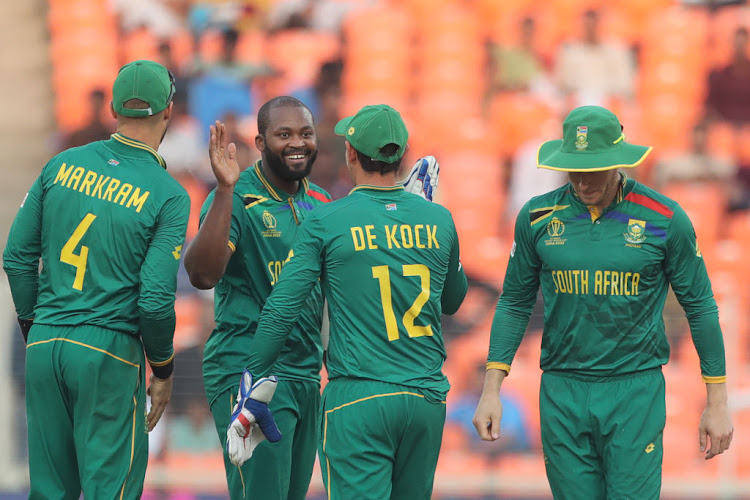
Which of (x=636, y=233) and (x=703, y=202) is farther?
(x=703, y=202)

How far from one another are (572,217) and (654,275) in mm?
405

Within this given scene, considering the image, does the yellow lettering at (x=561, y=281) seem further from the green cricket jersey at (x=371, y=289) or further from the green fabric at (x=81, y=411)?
the green fabric at (x=81, y=411)

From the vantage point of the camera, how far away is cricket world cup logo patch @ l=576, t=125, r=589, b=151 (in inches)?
173

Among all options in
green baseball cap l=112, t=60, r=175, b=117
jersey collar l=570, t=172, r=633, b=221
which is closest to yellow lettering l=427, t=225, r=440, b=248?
jersey collar l=570, t=172, r=633, b=221

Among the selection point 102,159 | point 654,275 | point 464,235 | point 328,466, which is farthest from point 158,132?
point 464,235

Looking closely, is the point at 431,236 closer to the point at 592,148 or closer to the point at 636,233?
the point at 592,148

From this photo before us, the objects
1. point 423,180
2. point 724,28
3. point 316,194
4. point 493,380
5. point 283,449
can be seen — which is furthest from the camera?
point 724,28

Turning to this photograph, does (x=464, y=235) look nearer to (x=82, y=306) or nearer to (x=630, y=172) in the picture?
(x=630, y=172)

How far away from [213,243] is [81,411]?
86cm

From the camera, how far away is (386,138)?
4223 millimetres

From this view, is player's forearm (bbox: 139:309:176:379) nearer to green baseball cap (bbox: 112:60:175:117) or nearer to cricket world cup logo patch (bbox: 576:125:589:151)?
green baseball cap (bbox: 112:60:175:117)

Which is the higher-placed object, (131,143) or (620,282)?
(131,143)

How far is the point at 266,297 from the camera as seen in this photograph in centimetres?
477

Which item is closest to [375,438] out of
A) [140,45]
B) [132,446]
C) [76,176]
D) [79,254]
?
[132,446]
